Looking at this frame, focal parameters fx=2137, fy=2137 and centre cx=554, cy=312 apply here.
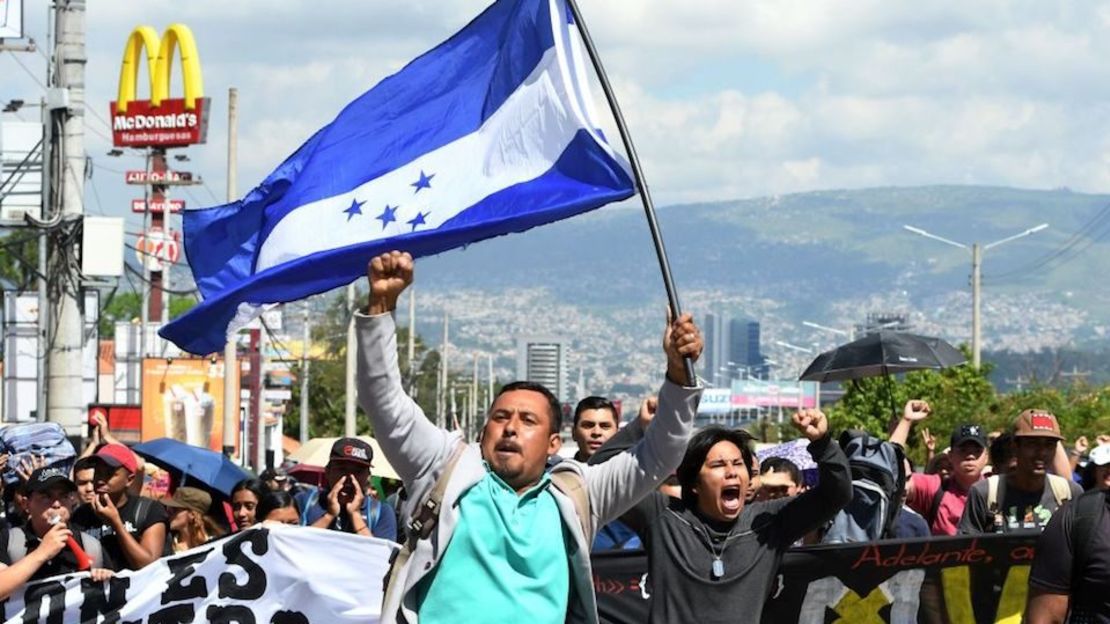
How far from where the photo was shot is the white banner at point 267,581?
881 cm

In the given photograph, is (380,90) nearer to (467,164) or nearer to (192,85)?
(467,164)

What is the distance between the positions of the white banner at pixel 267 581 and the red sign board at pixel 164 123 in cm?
5928

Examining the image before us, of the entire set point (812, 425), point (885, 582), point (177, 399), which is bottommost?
point (177, 399)

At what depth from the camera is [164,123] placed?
2670 inches

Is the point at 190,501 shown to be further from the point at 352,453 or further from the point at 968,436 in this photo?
the point at 968,436

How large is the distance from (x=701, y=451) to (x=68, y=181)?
57.5ft

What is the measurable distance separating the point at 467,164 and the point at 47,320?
55.2 feet

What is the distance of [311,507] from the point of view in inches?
456

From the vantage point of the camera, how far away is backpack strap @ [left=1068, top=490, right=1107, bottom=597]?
7145 millimetres

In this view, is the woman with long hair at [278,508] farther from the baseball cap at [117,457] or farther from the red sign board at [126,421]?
the red sign board at [126,421]

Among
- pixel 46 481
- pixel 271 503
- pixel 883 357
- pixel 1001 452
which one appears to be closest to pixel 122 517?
pixel 46 481

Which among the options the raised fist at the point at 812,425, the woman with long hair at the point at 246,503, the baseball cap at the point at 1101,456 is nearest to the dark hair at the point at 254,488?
the woman with long hair at the point at 246,503

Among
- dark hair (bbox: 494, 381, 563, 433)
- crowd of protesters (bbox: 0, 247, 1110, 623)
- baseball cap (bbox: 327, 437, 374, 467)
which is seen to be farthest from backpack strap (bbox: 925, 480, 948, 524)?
dark hair (bbox: 494, 381, 563, 433)

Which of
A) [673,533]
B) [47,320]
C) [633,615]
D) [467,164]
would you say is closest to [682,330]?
[673,533]
